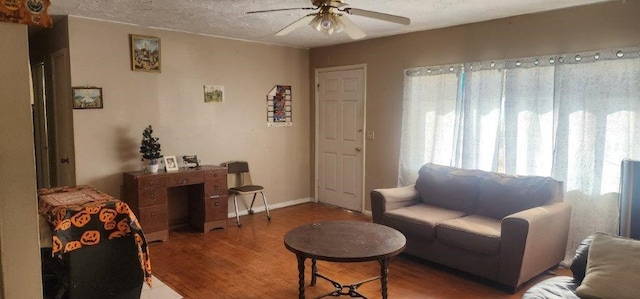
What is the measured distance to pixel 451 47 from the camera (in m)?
4.35

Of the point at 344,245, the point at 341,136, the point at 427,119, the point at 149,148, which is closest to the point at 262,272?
the point at 344,245

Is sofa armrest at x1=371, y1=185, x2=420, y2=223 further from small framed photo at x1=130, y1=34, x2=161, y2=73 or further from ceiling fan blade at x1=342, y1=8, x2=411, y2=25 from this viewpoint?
small framed photo at x1=130, y1=34, x2=161, y2=73

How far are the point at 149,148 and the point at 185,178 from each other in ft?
1.56

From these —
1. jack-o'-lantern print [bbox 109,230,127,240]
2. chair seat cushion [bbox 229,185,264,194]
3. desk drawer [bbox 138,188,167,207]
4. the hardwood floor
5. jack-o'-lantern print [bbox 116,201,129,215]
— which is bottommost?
the hardwood floor

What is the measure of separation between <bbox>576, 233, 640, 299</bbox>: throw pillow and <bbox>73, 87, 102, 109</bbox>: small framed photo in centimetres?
423

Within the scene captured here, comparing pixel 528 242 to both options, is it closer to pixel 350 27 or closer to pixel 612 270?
pixel 612 270

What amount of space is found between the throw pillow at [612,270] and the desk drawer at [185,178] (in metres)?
3.59

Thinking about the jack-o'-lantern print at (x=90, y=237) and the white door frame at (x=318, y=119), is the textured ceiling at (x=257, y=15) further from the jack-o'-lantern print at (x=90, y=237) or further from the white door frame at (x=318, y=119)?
the jack-o'-lantern print at (x=90, y=237)

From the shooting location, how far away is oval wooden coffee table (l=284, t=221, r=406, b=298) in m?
2.54

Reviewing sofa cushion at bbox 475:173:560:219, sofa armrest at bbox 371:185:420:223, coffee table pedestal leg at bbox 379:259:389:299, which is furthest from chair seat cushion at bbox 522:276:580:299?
sofa armrest at bbox 371:185:420:223

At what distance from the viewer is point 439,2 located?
344cm

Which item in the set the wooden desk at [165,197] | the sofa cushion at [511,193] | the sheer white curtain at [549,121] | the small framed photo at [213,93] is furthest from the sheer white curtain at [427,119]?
the small framed photo at [213,93]

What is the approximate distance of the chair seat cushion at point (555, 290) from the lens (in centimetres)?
206

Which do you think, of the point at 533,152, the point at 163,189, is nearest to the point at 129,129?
the point at 163,189
